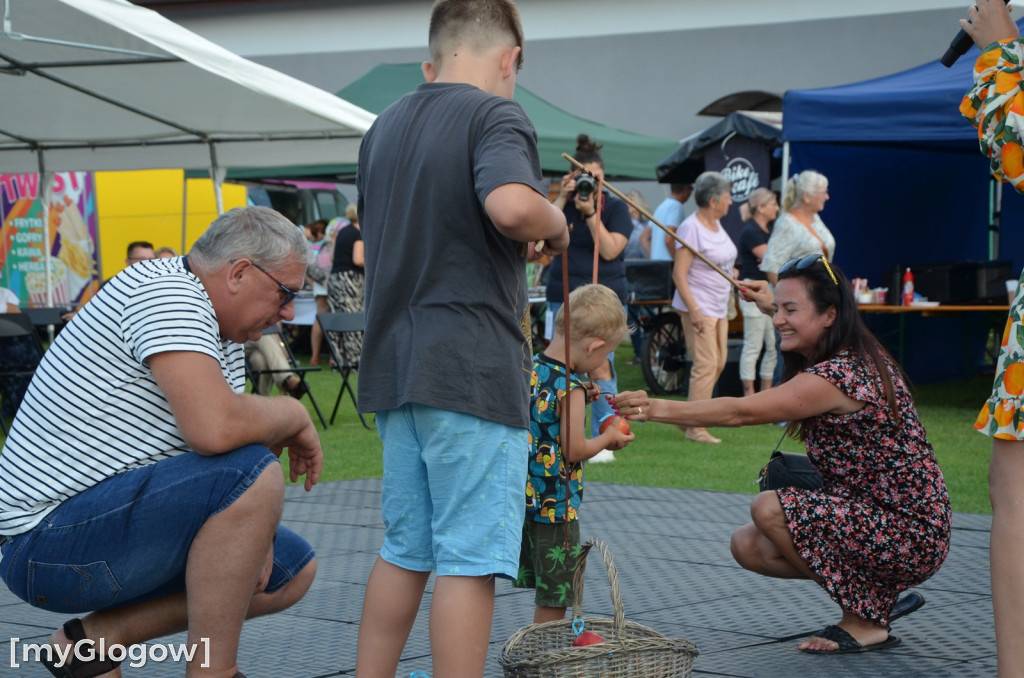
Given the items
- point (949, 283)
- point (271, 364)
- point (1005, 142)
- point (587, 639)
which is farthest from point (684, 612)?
point (949, 283)

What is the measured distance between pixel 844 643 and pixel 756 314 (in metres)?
6.02

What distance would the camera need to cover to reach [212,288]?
9.52 feet

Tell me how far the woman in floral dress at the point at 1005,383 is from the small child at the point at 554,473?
107 cm

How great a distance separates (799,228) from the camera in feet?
30.7

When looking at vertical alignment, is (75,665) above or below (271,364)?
above

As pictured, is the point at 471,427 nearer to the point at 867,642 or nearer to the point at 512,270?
the point at 512,270

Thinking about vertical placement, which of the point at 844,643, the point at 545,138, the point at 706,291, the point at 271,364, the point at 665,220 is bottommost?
the point at 271,364

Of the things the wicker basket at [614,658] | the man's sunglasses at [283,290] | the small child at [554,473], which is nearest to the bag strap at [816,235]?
the small child at [554,473]

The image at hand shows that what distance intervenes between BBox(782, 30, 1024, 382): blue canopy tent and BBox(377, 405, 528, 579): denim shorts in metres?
7.62

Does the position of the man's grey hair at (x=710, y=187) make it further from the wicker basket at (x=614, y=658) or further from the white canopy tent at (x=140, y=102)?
the wicker basket at (x=614, y=658)

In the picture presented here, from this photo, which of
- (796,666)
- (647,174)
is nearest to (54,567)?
(796,666)

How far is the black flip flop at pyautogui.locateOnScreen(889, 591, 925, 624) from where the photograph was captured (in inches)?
156

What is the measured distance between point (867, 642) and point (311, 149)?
312 inches

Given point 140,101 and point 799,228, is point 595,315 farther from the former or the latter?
point 140,101
